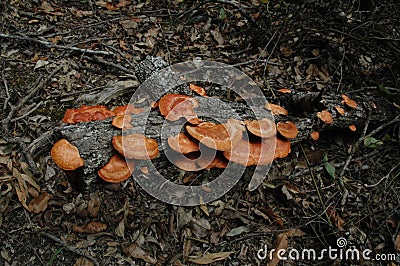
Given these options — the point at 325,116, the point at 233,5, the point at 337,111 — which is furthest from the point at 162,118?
the point at 233,5

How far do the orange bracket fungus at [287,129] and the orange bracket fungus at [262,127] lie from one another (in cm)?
8

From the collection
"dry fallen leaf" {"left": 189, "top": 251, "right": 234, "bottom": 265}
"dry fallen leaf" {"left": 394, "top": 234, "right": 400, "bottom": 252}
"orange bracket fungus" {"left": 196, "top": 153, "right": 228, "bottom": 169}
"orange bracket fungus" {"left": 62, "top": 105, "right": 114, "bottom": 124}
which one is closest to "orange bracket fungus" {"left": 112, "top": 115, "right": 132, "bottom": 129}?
"orange bracket fungus" {"left": 62, "top": 105, "right": 114, "bottom": 124}

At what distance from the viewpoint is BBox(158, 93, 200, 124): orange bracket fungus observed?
322 cm

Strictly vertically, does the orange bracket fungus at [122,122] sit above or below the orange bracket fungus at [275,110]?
above

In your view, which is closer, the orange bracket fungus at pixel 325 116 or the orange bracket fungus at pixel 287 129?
the orange bracket fungus at pixel 287 129

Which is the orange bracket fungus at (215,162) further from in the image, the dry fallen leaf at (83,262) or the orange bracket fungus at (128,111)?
the dry fallen leaf at (83,262)

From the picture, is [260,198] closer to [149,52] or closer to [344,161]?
[344,161]

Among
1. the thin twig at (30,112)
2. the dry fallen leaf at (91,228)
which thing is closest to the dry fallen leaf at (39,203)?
the dry fallen leaf at (91,228)

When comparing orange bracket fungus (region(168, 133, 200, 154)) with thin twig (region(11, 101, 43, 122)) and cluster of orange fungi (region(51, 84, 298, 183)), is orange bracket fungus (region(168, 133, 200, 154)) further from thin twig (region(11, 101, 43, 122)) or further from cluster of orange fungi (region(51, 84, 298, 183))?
thin twig (region(11, 101, 43, 122))

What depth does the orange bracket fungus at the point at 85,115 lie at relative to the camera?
3262mm

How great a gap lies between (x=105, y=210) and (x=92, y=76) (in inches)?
82.8

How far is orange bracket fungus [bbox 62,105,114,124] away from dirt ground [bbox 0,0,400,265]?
0.57 metres

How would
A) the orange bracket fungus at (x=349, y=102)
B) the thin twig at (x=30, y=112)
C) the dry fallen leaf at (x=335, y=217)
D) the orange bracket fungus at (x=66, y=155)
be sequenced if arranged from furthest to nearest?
1. the thin twig at (x=30, y=112)
2. the orange bracket fungus at (x=349, y=102)
3. the dry fallen leaf at (x=335, y=217)
4. the orange bracket fungus at (x=66, y=155)

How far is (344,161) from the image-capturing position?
416cm
